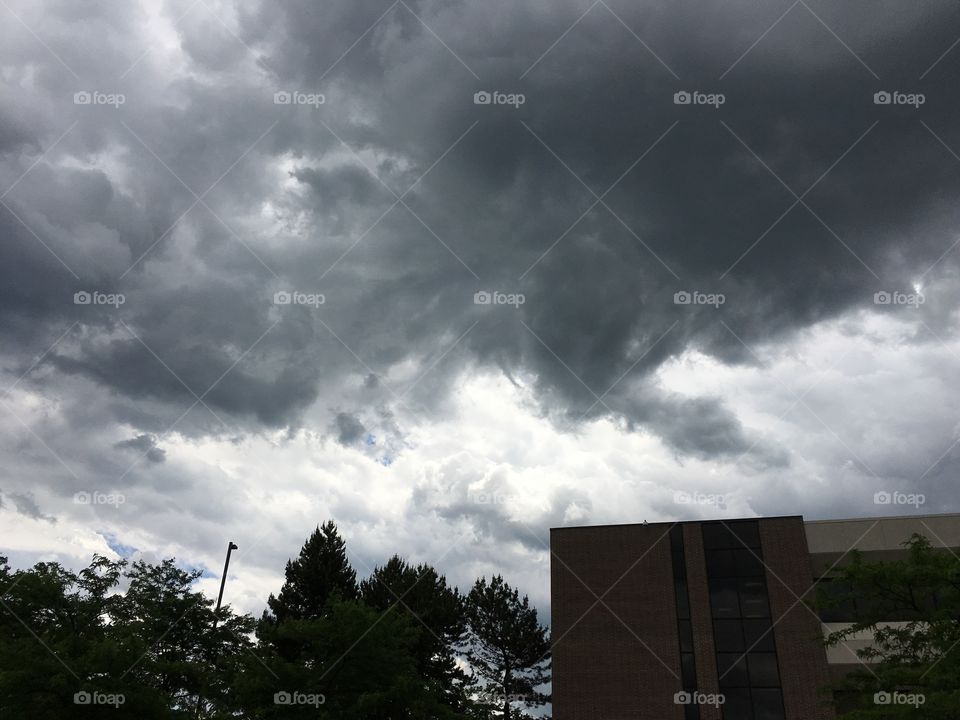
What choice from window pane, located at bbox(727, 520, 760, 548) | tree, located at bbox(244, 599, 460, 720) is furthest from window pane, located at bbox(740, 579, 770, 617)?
tree, located at bbox(244, 599, 460, 720)

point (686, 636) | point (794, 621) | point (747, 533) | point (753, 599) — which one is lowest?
point (686, 636)

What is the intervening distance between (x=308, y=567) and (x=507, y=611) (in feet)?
46.9

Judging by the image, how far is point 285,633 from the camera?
23.0 meters

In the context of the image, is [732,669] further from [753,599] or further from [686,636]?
[753,599]

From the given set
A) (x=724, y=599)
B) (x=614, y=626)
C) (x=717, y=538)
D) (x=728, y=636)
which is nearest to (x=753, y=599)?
(x=724, y=599)

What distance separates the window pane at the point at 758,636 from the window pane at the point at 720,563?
2.41 meters

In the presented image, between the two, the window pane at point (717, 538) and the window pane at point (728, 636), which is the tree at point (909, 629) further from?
the window pane at point (717, 538)

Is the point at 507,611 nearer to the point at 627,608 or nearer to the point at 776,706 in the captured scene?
the point at 627,608

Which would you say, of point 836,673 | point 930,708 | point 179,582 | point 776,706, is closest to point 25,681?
point 179,582

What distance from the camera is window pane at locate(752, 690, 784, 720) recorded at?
31766 millimetres

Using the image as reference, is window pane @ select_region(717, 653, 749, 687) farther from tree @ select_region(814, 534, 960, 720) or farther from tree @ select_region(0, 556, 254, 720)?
tree @ select_region(0, 556, 254, 720)

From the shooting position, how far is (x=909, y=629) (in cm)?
1914

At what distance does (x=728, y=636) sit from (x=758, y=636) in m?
1.36

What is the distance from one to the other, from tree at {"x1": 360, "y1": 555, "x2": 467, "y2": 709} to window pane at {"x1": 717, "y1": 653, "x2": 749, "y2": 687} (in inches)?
597
